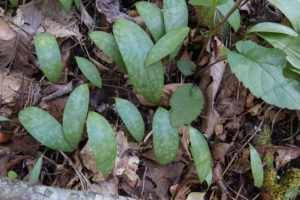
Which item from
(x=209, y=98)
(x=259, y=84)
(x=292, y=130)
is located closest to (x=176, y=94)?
(x=209, y=98)

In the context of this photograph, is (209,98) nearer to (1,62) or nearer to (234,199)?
(234,199)

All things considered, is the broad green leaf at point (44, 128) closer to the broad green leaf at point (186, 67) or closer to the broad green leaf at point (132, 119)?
the broad green leaf at point (132, 119)

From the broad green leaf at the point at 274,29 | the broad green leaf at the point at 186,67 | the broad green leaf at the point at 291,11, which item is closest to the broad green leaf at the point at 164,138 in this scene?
the broad green leaf at the point at 186,67

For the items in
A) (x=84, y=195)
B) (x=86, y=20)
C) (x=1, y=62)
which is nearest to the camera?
(x=84, y=195)

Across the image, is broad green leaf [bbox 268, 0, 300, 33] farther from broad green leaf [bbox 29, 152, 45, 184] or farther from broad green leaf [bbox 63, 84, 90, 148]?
broad green leaf [bbox 29, 152, 45, 184]

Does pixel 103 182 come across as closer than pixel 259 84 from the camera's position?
No

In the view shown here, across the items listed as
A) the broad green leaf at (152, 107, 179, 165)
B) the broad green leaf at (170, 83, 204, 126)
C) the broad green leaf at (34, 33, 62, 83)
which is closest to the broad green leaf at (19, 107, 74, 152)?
the broad green leaf at (34, 33, 62, 83)
